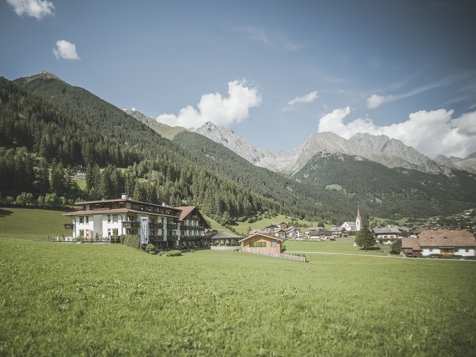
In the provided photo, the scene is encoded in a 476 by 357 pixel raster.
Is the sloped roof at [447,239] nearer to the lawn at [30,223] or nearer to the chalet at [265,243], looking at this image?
the chalet at [265,243]

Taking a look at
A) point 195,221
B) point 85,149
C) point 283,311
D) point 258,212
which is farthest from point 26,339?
point 258,212

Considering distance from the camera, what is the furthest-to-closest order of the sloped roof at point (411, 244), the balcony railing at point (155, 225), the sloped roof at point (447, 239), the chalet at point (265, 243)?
the sloped roof at point (411, 244) < the sloped roof at point (447, 239) < the chalet at point (265, 243) < the balcony railing at point (155, 225)

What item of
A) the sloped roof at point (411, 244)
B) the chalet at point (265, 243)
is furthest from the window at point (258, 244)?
the sloped roof at point (411, 244)

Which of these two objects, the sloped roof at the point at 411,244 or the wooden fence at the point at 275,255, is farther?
the sloped roof at the point at 411,244

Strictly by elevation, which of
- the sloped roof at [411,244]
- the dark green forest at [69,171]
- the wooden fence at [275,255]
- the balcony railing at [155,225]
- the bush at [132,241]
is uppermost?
the dark green forest at [69,171]

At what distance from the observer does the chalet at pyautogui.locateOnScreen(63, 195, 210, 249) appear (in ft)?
185

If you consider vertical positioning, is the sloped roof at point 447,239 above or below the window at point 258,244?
below

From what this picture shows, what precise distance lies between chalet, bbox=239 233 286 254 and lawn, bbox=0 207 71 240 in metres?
48.7

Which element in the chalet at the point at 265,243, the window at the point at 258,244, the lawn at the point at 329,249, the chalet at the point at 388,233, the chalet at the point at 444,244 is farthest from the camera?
the chalet at the point at 388,233

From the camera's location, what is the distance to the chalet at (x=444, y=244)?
8231 centimetres

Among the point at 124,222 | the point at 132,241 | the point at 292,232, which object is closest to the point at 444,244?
the point at 292,232

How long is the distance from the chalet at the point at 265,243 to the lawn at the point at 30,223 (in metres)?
48.7

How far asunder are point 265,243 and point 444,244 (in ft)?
206

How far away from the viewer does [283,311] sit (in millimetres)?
11656
